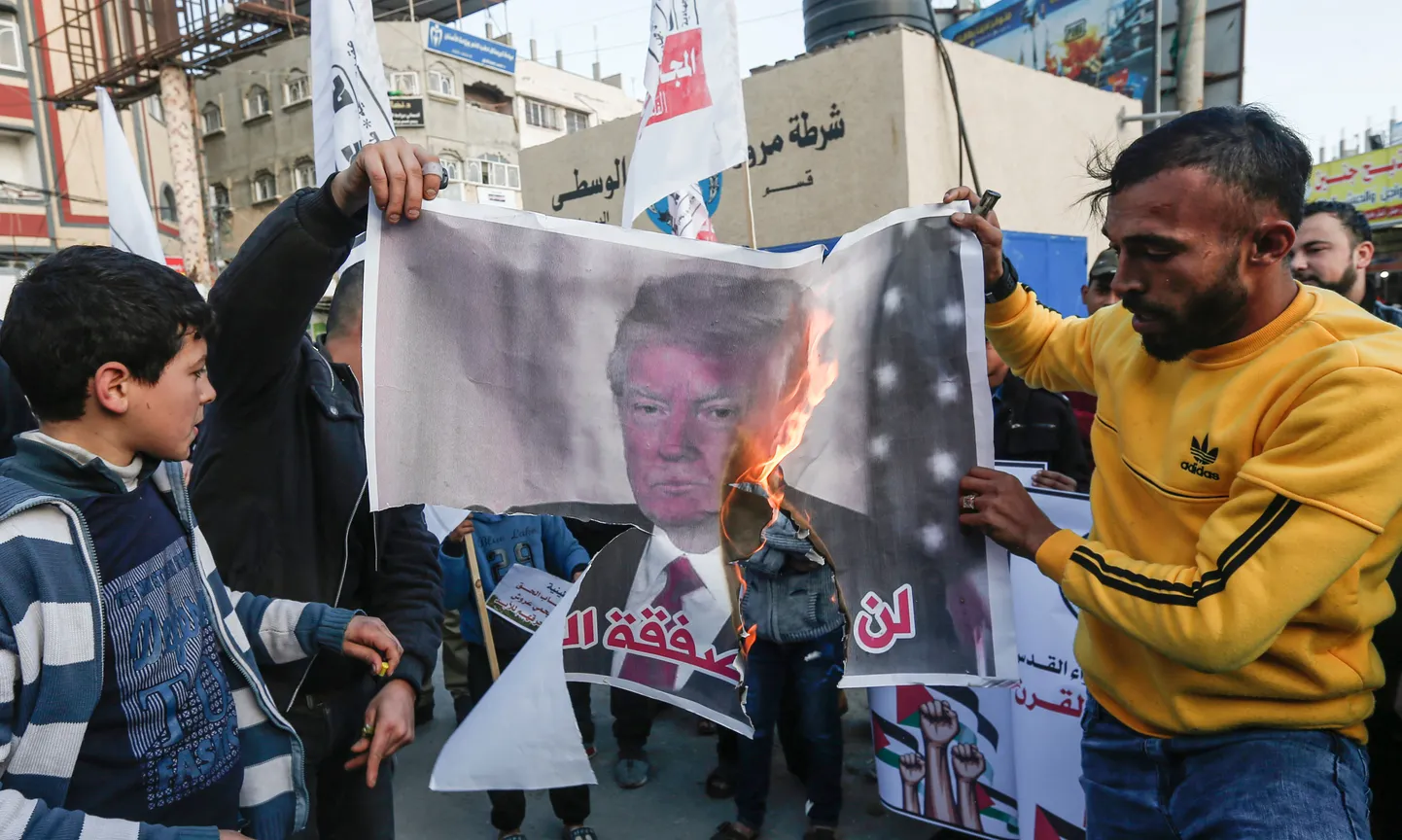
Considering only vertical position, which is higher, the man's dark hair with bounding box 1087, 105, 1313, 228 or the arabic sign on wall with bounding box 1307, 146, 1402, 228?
the arabic sign on wall with bounding box 1307, 146, 1402, 228

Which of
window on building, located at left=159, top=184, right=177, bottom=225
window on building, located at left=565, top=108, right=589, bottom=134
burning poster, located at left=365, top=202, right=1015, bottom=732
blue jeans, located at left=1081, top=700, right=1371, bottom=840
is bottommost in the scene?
blue jeans, located at left=1081, top=700, right=1371, bottom=840

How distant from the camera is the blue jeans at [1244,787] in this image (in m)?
1.18

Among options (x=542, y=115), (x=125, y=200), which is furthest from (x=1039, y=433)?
(x=542, y=115)

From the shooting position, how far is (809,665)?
3002mm

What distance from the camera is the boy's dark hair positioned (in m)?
1.14

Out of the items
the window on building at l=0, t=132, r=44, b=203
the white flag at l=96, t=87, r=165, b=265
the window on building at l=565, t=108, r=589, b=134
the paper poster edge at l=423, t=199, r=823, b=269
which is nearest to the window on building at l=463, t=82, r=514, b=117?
the window on building at l=565, t=108, r=589, b=134

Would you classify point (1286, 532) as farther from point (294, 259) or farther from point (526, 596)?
point (526, 596)

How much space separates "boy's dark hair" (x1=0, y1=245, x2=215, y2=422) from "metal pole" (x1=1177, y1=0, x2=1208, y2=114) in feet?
38.6

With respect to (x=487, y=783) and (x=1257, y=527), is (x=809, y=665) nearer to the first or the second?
(x=487, y=783)

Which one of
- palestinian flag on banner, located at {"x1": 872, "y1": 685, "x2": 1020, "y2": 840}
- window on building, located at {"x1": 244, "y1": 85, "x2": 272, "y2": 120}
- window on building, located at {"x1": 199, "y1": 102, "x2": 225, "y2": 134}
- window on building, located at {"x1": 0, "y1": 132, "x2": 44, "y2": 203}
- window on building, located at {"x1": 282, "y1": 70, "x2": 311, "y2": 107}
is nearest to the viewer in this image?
palestinian flag on banner, located at {"x1": 872, "y1": 685, "x2": 1020, "y2": 840}

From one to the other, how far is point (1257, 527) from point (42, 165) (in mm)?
23934

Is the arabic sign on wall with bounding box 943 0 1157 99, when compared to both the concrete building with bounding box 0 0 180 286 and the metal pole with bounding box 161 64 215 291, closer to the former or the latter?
the metal pole with bounding box 161 64 215 291

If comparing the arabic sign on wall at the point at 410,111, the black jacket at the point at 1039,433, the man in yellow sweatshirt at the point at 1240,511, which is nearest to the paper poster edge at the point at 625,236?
the man in yellow sweatshirt at the point at 1240,511

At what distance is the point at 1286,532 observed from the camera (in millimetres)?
1090
